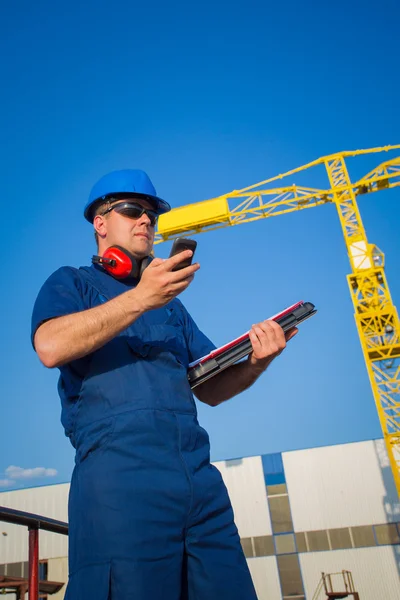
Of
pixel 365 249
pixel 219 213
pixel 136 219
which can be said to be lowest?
pixel 136 219

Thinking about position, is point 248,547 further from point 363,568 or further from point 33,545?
point 33,545

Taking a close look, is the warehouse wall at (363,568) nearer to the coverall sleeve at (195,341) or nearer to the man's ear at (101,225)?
the coverall sleeve at (195,341)

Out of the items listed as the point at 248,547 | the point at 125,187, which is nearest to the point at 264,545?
the point at 248,547

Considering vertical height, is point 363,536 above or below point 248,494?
below

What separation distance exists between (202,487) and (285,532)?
73.4 feet

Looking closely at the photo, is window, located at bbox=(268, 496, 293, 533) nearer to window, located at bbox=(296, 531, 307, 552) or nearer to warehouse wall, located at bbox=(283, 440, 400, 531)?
warehouse wall, located at bbox=(283, 440, 400, 531)

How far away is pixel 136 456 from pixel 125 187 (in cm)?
123

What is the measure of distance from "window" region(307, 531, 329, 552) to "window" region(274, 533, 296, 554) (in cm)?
74

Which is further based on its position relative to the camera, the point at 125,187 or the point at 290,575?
the point at 290,575

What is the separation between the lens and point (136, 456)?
4.99 feet

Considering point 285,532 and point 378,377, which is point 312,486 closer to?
point 285,532

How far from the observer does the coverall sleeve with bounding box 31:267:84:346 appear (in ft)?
5.42

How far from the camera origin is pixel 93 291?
1950mm

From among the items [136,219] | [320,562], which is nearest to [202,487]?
[136,219]
